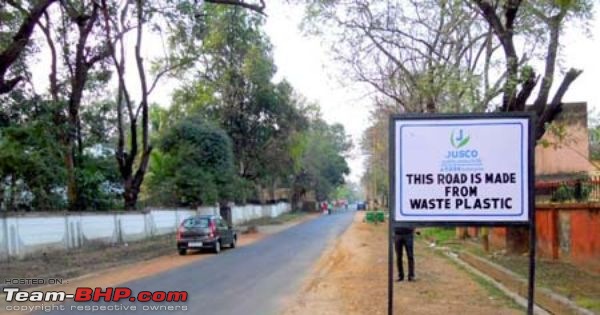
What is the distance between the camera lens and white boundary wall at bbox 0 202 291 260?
1950cm

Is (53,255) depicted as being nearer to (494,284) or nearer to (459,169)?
(494,284)

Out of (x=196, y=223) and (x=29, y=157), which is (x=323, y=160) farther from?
(x=29, y=157)

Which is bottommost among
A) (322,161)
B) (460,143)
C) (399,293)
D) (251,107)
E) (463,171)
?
(399,293)

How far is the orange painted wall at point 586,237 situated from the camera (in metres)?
13.8

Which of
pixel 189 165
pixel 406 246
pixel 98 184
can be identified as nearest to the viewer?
pixel 406 246

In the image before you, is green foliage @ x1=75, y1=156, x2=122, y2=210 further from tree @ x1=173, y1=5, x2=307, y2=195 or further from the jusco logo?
the jusco logo

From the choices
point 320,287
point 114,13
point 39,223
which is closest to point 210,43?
point 114,13

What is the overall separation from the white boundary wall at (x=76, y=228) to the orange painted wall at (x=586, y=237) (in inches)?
580

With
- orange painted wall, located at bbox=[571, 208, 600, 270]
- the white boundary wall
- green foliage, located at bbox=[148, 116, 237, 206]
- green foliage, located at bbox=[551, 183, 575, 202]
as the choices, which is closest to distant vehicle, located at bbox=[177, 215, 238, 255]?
the white boundary wall

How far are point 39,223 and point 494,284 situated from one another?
14.3 metres

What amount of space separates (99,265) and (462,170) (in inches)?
581

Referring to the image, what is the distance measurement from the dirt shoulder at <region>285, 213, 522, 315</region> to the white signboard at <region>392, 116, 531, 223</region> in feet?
8.46

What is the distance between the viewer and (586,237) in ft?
47.2

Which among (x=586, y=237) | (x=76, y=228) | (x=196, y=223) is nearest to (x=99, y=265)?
(x=76, y=228)
